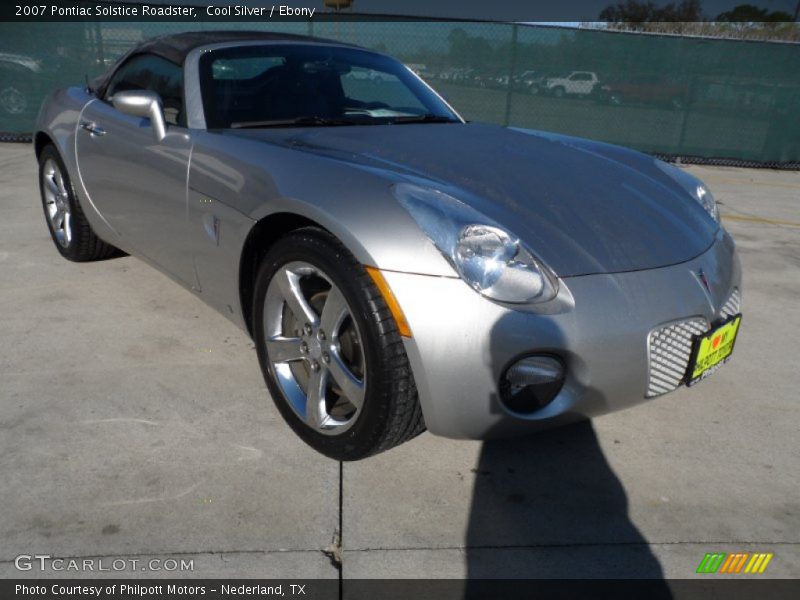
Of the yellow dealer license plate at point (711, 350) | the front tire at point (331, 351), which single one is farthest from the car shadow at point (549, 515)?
the yellow dealer license plate at point (711, 350)

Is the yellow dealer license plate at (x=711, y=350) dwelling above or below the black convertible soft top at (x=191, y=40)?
below

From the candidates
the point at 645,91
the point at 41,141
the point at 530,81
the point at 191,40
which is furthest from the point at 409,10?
the point at 191,40

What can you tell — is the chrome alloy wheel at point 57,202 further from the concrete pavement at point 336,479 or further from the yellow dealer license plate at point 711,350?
the yellow dealer license plate at point 711,350

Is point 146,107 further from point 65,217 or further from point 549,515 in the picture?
point 549,515

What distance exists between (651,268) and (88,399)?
2.11 meters

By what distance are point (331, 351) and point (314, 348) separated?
0.10 metres

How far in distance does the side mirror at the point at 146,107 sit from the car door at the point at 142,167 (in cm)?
3

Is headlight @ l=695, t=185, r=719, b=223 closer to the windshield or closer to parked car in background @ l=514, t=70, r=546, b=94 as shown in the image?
the windshield

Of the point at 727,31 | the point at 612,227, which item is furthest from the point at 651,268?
the point at 727,31

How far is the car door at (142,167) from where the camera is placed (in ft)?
8.82

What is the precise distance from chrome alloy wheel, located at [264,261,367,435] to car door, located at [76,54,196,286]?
0.63 m

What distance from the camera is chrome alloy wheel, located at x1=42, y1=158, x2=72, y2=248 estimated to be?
12.7 ft

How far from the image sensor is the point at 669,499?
211cm

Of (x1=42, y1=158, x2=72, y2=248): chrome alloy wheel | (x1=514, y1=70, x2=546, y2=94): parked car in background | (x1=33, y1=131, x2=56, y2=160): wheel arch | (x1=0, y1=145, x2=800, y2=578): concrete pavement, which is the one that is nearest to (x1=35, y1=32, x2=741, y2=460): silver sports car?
(x1=0, y1=145, x2=800, y2=578): concrete pavement
